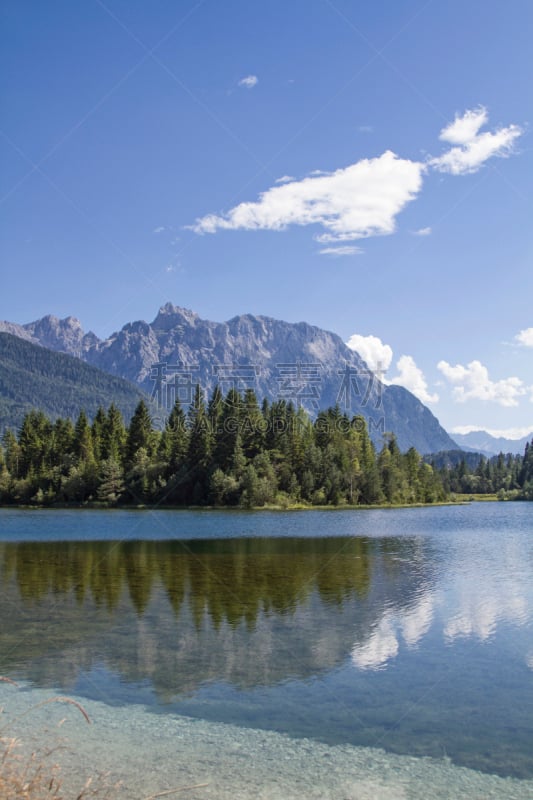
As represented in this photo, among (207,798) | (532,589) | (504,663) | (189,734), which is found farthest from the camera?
(532,589)

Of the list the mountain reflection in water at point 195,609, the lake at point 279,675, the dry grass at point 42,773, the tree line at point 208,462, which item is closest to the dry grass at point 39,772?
the dry grass at point 42,773

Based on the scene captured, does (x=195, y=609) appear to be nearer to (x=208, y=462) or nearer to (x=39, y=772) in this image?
(x=39, y=772)

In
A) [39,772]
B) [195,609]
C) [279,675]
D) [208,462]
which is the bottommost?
[279,675]

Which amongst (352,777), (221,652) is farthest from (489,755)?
(221,652)

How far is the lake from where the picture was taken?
516 inches

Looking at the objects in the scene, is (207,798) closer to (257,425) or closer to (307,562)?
(307,562)

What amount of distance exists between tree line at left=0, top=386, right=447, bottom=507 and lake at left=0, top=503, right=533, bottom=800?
77762mm

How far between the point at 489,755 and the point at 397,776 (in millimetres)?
2421

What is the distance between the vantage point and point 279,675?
19.1 meters

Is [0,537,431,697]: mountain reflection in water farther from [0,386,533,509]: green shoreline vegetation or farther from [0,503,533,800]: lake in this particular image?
[0,386,533,509]: green shoreline vegetation

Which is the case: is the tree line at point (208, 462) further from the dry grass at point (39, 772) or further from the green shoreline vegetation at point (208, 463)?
the dry grass at point (39, 772)

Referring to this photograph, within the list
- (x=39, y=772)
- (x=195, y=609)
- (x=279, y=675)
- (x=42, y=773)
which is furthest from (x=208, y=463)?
(x=39, y=772)

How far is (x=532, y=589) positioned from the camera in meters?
33.6

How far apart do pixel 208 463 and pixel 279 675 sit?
344 feet
